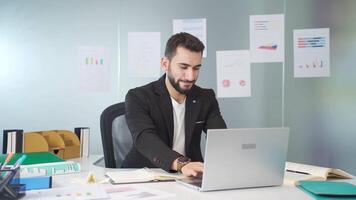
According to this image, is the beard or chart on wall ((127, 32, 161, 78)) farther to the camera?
chart on wall ((127, 32, 161, 78))

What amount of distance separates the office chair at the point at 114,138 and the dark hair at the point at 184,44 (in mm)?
408

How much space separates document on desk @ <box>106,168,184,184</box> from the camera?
1335 mm

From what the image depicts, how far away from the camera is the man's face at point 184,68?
1821 mm

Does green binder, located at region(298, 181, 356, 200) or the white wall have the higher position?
the white wall

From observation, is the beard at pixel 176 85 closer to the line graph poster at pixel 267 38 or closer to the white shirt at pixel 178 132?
the white shirt at pixel 178 132

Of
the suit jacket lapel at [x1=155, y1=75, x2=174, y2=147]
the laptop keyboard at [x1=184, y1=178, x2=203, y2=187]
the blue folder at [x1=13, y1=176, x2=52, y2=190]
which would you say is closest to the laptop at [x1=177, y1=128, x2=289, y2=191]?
the laptop keyboard at [x1=184, y1=178, x2=203, y2=187]

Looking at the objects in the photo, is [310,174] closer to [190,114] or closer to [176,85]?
[190,114]

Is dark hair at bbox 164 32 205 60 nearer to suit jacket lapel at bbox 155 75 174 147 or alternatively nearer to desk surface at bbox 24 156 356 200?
suit jacket lapel at bbox 155 75 174 147

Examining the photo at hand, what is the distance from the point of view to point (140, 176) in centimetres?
140

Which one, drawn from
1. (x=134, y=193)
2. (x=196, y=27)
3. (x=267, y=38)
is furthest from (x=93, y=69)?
(x=134, y=193)

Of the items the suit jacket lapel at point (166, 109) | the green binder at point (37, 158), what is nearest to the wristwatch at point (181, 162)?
the suit jacket lapel at point (166, 109)

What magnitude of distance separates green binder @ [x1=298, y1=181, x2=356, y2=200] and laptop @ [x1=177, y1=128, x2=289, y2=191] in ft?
0.32

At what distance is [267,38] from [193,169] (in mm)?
1767

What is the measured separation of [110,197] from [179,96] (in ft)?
2.95
